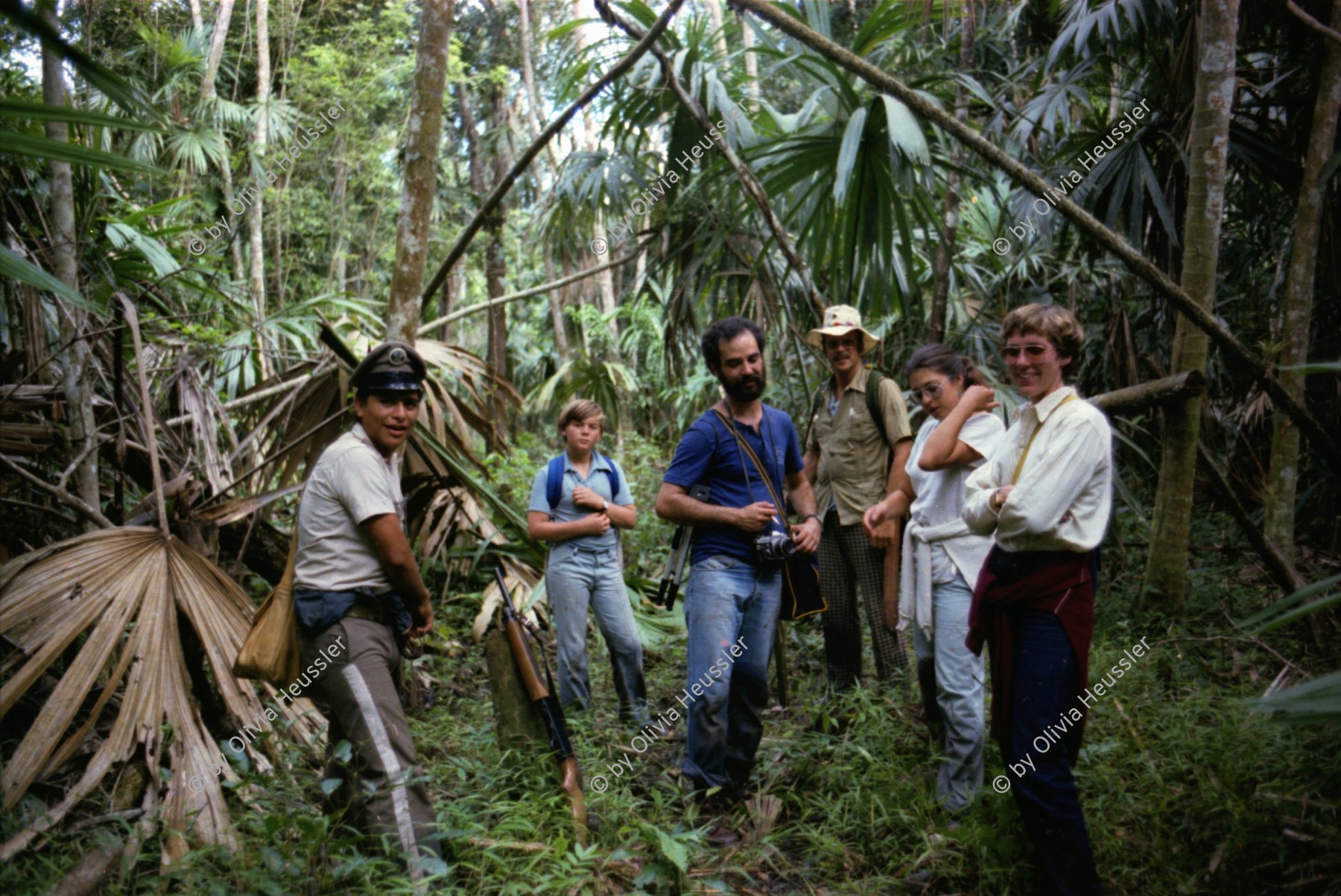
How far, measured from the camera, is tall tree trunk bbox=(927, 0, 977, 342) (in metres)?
5.21

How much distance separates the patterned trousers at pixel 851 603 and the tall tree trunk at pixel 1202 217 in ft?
5.16

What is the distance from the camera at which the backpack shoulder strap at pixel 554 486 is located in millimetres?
4480

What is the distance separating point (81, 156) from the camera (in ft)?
5.71

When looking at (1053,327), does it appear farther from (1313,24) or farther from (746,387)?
(1313,24)

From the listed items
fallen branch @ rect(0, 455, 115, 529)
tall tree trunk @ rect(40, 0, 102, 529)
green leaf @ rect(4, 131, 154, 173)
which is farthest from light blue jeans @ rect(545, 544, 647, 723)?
green leaf @ rect(4, 131, 154, 173)

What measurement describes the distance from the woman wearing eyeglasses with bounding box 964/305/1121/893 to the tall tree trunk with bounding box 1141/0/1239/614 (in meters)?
2.03

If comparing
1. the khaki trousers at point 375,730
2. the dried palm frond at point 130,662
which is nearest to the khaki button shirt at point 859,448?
the khaki trousers at point 375,730

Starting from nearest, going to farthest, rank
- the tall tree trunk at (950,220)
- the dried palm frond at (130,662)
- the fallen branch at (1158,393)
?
the dried palm frond at (130,662)
the fallen branch at (1158,393)
the tall tree trunk at (950,220)

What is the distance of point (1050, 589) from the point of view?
2.58 metres

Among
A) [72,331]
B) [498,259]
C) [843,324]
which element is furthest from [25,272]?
[498,259]

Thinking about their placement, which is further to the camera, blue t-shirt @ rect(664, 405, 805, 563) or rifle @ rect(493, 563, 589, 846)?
blue t-shirt @ rect(664, 405, 805, 563)

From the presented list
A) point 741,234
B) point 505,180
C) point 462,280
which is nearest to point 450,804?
point 505,180

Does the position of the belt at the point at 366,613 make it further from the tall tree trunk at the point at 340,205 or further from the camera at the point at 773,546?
the tall tree trunk at the point at 340,205

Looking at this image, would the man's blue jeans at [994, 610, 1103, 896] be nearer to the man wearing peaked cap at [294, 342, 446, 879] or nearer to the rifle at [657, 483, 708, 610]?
the rifle at [657, 483, 708, 610]
